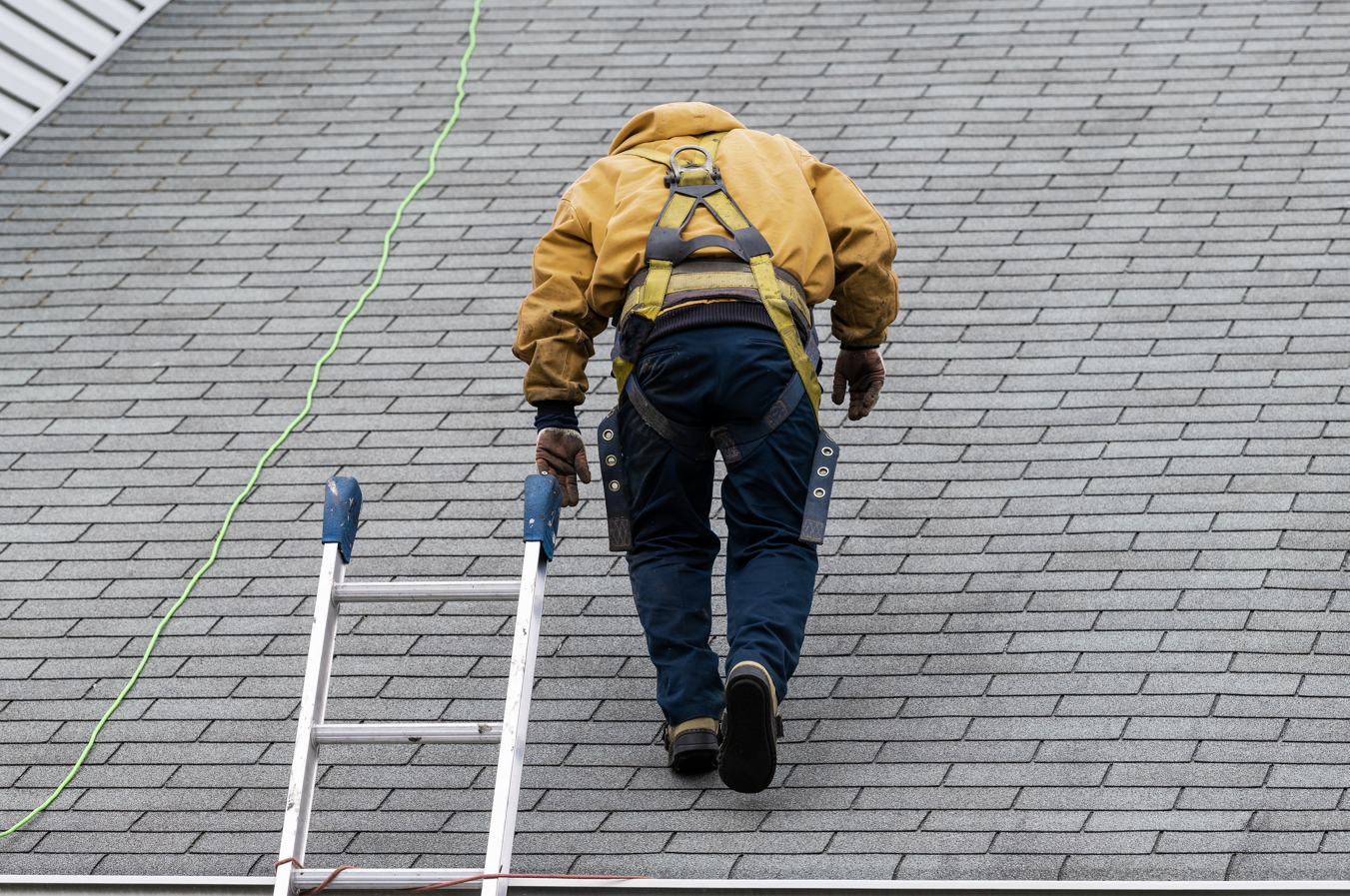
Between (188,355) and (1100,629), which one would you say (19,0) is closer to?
(188,355)

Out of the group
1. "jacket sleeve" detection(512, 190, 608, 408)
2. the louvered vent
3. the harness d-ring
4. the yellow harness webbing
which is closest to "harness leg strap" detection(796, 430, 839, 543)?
the yellow harness webbing

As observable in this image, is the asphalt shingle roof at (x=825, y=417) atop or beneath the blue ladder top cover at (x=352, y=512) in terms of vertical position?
beneath

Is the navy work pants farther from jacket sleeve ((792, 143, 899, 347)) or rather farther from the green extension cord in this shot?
the green extension cord

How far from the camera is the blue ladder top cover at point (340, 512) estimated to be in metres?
3.31

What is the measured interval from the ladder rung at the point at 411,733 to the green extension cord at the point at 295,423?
3.76ft

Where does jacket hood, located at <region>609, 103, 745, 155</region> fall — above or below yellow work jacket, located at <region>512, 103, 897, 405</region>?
above

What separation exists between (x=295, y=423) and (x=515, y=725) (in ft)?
7.54

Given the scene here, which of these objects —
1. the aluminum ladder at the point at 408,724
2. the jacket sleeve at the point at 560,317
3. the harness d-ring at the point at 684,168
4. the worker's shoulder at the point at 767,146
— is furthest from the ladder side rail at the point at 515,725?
the worker's shoulder at the point at 767,146

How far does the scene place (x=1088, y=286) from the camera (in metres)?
5.19

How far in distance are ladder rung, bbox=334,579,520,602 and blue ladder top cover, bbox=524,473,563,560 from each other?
12 centimetres

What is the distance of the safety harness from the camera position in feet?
11.4

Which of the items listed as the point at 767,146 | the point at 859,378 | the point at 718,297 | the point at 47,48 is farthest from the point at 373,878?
the point at 47,48

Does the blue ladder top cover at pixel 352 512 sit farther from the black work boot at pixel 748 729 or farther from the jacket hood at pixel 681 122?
the jacket hood at pixel 681 122

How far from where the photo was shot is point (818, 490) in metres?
3.55
